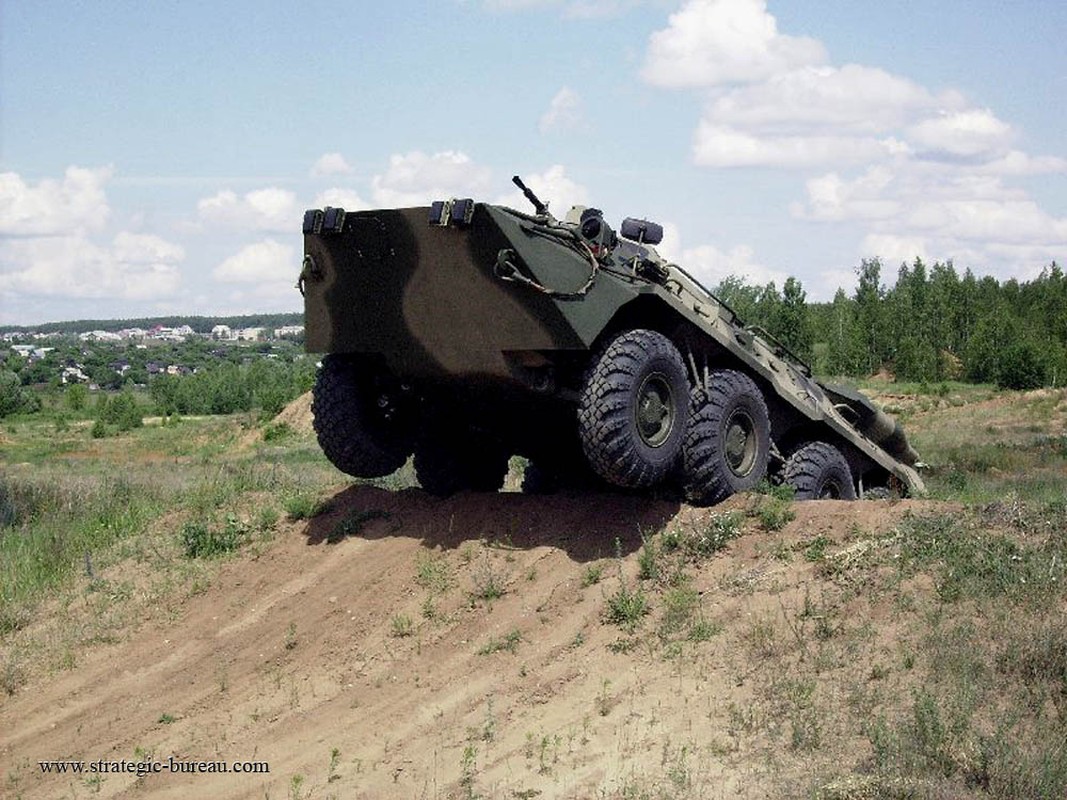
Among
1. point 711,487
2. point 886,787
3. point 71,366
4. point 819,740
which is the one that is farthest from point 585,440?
point 71,366

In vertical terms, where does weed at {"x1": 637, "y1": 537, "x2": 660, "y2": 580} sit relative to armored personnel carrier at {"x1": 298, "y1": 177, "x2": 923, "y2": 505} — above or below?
below

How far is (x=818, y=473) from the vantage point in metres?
11.0

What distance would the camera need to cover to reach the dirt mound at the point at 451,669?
6578mm

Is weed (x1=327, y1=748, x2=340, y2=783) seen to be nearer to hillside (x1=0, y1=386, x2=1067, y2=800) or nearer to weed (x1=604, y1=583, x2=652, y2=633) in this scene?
hillside (x1=0, y1=386, x2=1067, y2=800)

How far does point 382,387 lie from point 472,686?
10.5 feet

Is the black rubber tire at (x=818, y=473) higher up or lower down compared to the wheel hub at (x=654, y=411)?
lower down

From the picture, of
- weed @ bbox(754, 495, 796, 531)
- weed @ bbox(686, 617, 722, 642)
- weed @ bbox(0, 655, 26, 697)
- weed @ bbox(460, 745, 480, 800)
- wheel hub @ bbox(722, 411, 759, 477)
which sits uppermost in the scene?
wheel hub @ bbox(722, 411, 759, 477)

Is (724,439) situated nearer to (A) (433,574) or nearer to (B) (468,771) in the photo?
(A) (433,574)

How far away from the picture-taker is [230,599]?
9969 millimetres

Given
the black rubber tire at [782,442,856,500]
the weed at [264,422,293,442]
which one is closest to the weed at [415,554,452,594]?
the black rubber tire at [782,442,856,500]

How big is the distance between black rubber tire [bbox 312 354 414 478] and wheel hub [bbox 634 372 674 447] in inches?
92.3

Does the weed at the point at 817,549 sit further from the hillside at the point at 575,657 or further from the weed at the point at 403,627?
the weed at the point at 403,627

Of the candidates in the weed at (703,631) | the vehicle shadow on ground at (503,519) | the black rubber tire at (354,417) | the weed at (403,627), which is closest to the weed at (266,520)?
the vehicle shadow on ground at (503,519)

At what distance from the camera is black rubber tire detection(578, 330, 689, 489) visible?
8.48 m
